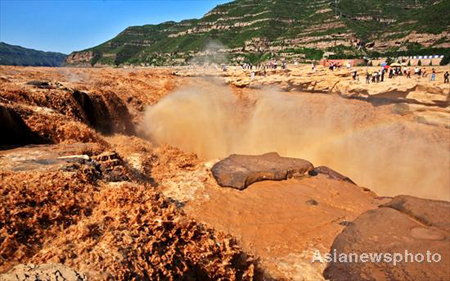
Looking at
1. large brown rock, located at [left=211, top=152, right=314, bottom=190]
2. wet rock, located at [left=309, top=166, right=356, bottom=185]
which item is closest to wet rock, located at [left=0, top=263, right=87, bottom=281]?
large brown rock, located at [left=211, top=152, right=314, bottom=190]

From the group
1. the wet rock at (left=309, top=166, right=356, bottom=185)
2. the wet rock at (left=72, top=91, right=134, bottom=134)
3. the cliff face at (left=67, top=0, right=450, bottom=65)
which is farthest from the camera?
the cliff face at (left=67, top=0, right=450, bottom=65)

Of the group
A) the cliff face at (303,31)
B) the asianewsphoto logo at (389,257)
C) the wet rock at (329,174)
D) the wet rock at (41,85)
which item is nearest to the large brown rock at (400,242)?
the asianewsphoto logo at (389,257)

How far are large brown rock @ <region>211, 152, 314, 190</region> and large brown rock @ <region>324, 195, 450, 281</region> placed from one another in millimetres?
3505

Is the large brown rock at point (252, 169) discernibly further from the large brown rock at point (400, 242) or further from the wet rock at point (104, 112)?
the wet rock at point (104, 112)

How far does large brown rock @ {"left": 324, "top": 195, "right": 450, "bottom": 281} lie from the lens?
5.67m

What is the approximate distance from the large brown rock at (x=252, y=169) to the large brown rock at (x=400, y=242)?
11.5ft

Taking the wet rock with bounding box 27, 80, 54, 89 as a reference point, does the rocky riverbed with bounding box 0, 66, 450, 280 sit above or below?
below

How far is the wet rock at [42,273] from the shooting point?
2.38 meters

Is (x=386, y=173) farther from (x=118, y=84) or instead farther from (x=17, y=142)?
(x=118, y=84)

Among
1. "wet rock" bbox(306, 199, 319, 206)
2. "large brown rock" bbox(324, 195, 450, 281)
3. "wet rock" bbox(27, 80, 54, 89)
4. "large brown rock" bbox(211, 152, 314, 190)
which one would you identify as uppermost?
"wet rock" bbox(27, 80, 54, 89)

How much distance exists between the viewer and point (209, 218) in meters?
8.27

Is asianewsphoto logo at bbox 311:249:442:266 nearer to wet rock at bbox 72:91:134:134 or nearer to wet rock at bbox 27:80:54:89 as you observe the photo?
wet rock at bbox 72:91:134:134

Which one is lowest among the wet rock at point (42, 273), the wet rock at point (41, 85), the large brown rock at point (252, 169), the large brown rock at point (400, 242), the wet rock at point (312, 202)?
the wet rock at point (312, 202)

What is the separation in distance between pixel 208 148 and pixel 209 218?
754 cm
